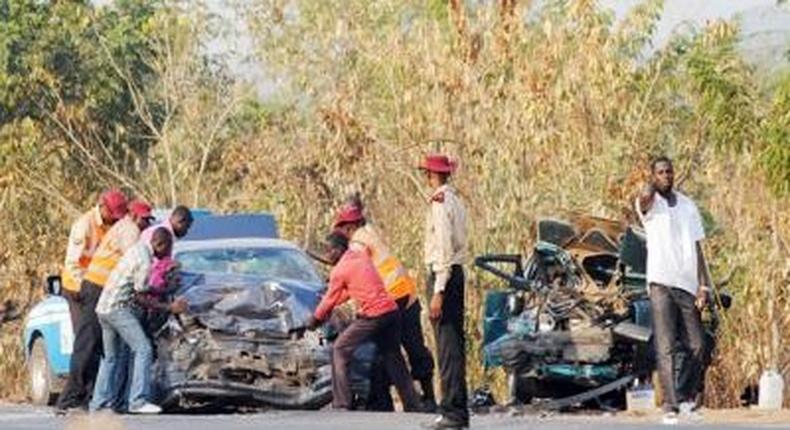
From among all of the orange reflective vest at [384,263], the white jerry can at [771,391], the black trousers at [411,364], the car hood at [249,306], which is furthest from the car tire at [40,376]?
the white jerry can at [771,391]

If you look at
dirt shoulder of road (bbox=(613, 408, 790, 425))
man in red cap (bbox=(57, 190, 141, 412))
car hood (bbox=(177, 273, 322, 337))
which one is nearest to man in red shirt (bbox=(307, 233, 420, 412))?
car hood (bbox=(177, 273, 322, 337))

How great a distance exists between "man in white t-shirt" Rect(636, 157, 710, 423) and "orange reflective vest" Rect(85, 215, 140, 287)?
442cm

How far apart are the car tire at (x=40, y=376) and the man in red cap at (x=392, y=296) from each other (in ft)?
12.0

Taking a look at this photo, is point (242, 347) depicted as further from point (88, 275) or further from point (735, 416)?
point (735, 416)

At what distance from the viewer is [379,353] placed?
18.1 metres

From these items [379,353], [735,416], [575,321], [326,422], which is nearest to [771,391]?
[575,321]

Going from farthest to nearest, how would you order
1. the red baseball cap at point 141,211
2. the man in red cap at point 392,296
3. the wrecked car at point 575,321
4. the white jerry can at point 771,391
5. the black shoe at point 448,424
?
the white jerry can at point 771,391 → the red baseball cap at point 141,211 → the wrecked car at point 575,321 → the man in red cap at point 392,296 → the black shoe at point 448,424

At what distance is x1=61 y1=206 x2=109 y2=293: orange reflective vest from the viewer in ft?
61.2

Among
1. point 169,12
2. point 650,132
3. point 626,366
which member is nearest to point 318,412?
point 626,366

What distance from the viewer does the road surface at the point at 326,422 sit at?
51.4 feet

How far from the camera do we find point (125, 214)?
1856 centimetres

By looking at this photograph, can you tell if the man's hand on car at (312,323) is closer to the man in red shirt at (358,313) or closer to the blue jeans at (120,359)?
the man in red shirt at (358,313)

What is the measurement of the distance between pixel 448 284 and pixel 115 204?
14.6ft

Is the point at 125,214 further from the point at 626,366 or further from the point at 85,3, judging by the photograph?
the point at 85,3
